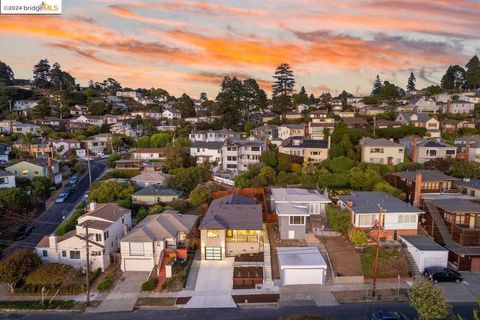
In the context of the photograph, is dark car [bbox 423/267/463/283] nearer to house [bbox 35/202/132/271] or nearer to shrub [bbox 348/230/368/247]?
shrub [bbox 348/230/368/247]

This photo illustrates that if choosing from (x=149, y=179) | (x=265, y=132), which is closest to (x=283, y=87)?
(x=265, y=132)

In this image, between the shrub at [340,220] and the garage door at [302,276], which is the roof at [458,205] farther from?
the garage door at [302,276]

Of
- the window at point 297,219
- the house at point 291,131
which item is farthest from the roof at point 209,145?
the window at point 297,219

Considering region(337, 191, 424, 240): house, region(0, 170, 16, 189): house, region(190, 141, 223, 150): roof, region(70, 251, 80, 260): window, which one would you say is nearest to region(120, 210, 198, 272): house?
region(70, 251, 80, 260): window

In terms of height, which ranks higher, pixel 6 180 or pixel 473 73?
pixel 473 73

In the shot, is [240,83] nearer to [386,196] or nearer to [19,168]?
[19,168]

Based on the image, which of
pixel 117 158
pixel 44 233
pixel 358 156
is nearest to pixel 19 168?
pixel 117 158

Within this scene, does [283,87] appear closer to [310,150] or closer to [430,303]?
[310,150]
